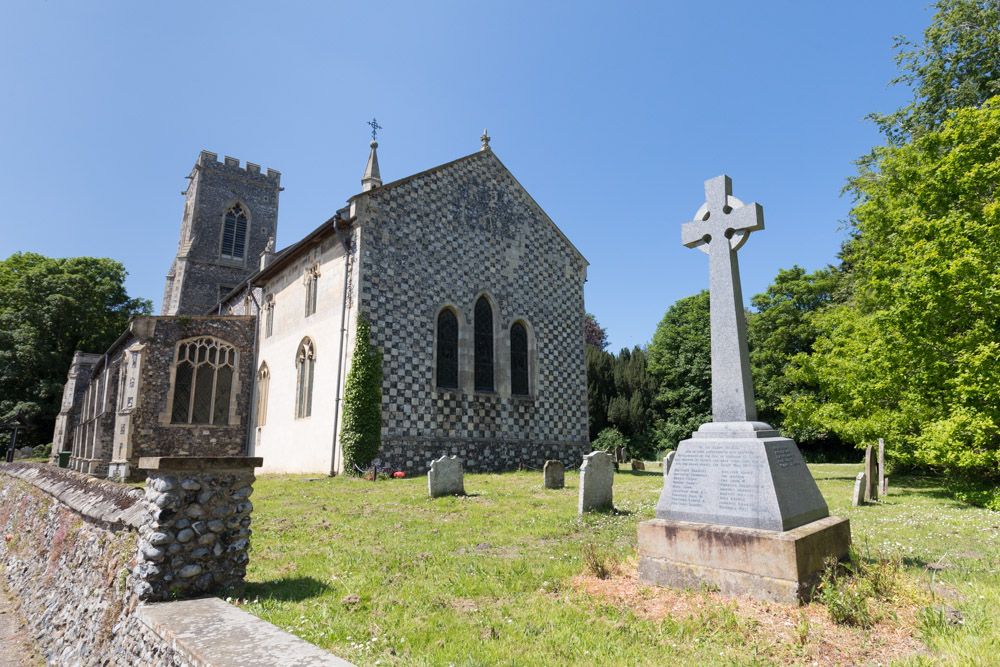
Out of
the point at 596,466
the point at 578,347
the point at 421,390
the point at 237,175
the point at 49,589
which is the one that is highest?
the point at 237,175

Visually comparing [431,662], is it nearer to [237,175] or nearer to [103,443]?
[103,443]

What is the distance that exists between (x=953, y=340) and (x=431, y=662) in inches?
553

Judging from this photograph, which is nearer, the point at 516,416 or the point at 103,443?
the point at 516,416

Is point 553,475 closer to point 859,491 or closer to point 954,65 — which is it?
point 859,491

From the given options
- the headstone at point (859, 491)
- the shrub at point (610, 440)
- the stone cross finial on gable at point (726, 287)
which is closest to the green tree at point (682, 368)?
the shrub at point (610, 440)

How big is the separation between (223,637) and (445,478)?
8.74 meters

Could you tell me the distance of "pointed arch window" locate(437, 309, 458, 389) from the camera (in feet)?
62.0

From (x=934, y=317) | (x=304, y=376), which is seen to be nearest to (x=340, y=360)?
(x=304, y=376)

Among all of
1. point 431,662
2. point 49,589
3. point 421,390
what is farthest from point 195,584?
point 421,390

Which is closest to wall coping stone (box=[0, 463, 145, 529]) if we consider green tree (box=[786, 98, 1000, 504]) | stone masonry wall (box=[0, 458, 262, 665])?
stone masonry wall (box=[0, 458, 262, 665])

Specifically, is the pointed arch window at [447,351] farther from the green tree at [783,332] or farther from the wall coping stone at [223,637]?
the green tree at [783,332]

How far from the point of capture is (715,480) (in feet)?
18.2

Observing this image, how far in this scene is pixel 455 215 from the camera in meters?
20.0

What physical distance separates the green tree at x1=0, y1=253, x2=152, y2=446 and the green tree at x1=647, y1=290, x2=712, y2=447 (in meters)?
36.9
